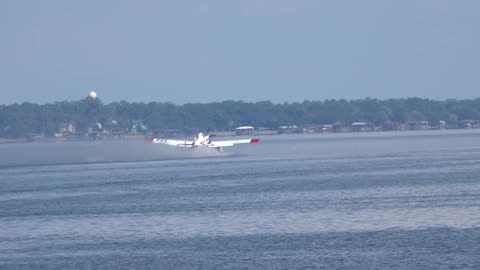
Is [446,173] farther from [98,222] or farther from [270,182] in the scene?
[98,222]

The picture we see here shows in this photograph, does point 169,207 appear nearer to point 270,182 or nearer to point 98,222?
point 98,222

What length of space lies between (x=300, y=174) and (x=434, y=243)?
115 ft

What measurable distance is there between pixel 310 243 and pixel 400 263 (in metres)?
4.35

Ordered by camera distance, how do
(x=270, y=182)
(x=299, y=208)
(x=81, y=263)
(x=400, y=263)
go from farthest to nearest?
(x=270, y=182) < (x=299, y=208) < (x=81, y=263) < (x=400, y=263)

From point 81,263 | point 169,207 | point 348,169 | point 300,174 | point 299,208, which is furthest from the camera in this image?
point 348,169

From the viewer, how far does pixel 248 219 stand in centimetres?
3834

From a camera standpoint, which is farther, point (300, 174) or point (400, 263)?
point (300, 174)

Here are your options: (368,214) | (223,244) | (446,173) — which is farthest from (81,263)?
(446,173)

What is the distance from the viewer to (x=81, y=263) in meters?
29.5

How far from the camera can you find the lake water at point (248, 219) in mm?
29266

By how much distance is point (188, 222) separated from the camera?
126 ft

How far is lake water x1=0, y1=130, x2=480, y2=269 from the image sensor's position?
2927 centimetres

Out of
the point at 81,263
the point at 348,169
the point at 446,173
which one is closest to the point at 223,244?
the point at 81,263

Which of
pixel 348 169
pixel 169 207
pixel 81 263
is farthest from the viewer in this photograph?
pixel 348 169
